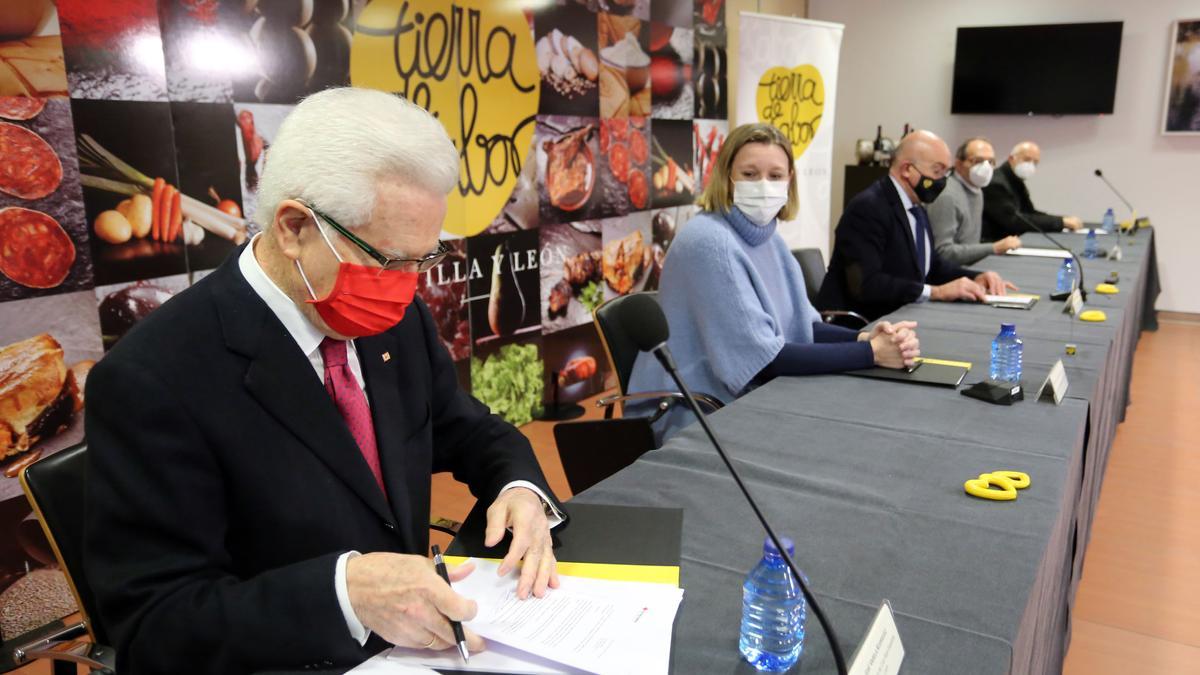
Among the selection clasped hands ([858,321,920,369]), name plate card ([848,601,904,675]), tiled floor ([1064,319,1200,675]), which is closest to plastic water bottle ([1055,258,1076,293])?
tiled floor ([1064,319,1200,675])

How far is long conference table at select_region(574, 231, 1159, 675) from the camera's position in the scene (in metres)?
0.99

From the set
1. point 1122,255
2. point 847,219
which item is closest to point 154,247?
point 847,219

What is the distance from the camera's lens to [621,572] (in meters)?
1.07

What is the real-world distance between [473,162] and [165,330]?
8.47ft

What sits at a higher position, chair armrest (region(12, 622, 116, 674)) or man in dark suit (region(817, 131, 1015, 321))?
man in dark suit (region(817, 131, 1015, 321))

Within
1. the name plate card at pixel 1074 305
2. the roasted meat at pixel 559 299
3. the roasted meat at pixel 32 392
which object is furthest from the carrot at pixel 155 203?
the name plate card at pixel 1074 305

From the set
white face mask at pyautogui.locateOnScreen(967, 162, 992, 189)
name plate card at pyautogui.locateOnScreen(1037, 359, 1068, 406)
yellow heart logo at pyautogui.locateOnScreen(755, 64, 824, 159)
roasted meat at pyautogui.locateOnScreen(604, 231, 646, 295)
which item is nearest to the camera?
name plate card at pyautogui.locateOnScreen(1037, 359, 1068, 406)

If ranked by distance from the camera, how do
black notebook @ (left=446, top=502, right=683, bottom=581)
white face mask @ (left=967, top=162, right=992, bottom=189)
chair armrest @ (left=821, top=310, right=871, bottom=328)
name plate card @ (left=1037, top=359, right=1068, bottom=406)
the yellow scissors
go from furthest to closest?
1. white face mask @ (left=967, top=162, right=992, bottom=189)
2. chair armrest @ (left=821, top=310, right=871, bottom=328)
3. name plate card @ (left=1037, top=359, right=1068, bottom=406)
4. the yellow scissors
5. black notebook @ (left=446, top=502, right=683, bottom=581)

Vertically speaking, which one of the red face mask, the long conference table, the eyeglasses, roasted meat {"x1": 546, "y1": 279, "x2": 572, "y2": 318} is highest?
the eyeglasses

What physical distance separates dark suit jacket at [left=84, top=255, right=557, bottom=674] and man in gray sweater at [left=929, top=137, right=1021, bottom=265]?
3.71 metres

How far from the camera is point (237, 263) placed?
3.68 feet

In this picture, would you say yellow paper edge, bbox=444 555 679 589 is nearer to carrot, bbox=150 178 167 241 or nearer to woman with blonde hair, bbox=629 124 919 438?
woman with blonde hair, bbox=629 124 919 438

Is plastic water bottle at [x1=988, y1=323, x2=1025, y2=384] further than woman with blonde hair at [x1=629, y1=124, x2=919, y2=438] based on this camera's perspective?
No

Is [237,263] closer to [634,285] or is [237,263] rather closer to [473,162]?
[473,162]
